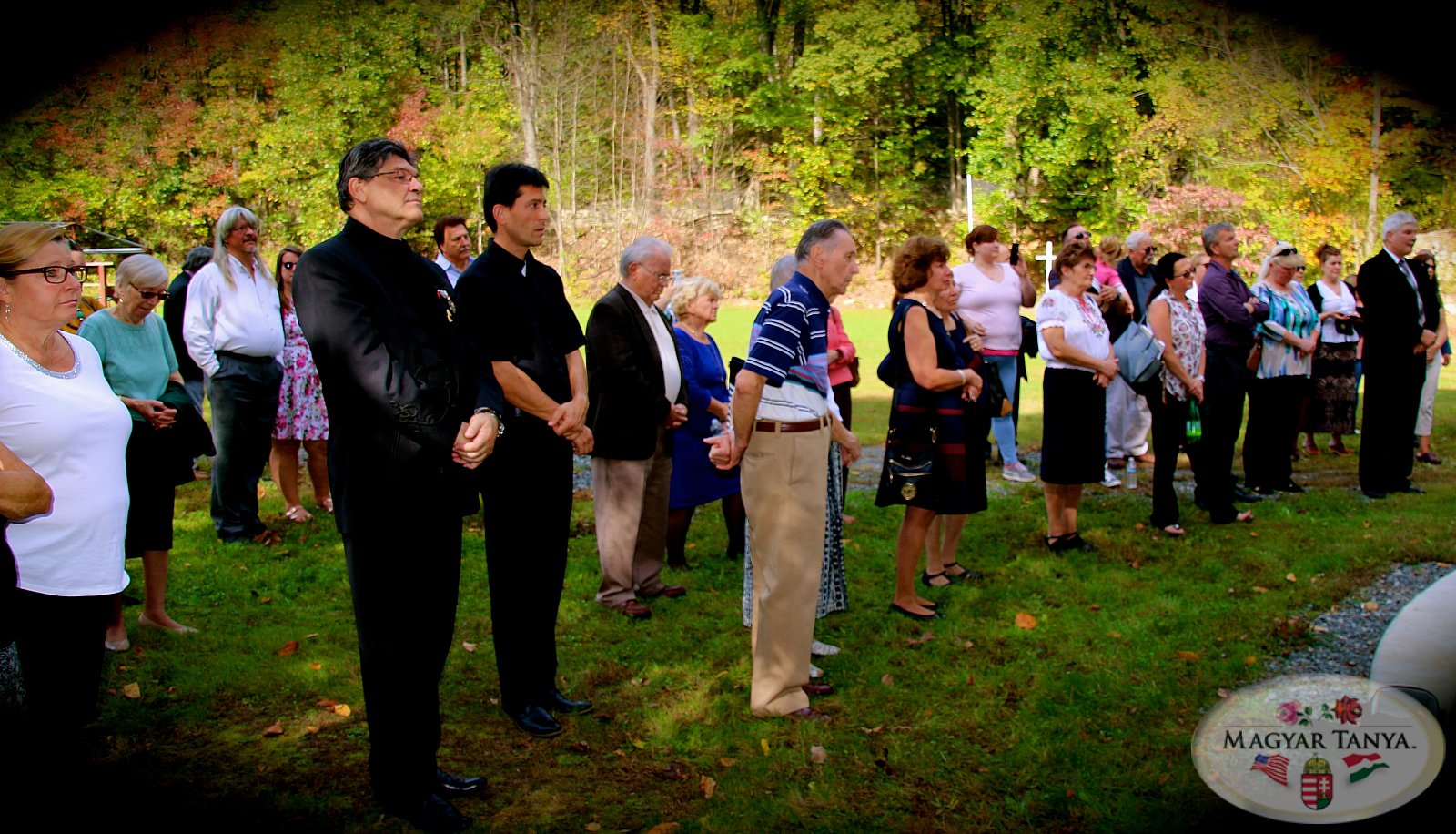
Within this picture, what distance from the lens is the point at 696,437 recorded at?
6680 millimetres

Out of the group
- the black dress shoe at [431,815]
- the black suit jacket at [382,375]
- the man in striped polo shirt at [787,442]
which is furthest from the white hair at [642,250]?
the black dress shoe at [431,815]

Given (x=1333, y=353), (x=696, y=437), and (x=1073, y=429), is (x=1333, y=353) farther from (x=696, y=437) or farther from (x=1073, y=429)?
(x=696, y=437)

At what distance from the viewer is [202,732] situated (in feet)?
14.0

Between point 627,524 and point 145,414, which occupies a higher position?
point 145,414

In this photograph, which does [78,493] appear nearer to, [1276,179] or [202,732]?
[202,732]

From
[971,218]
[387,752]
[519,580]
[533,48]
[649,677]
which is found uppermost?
[533,48]

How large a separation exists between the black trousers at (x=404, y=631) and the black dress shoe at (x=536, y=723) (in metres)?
0.81

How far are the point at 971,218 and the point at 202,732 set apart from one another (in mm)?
34589

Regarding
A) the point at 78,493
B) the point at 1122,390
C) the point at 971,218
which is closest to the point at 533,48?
the point at 971,218

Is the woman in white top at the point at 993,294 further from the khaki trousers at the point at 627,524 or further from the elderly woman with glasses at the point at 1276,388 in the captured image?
the khaki trousers at the point at 627,524

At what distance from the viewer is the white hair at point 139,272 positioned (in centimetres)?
529

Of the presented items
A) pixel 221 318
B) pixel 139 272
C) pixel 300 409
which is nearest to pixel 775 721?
pixel 139 272

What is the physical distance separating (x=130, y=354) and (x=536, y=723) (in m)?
2.91

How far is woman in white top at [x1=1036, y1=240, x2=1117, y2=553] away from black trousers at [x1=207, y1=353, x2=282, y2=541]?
527 cm
